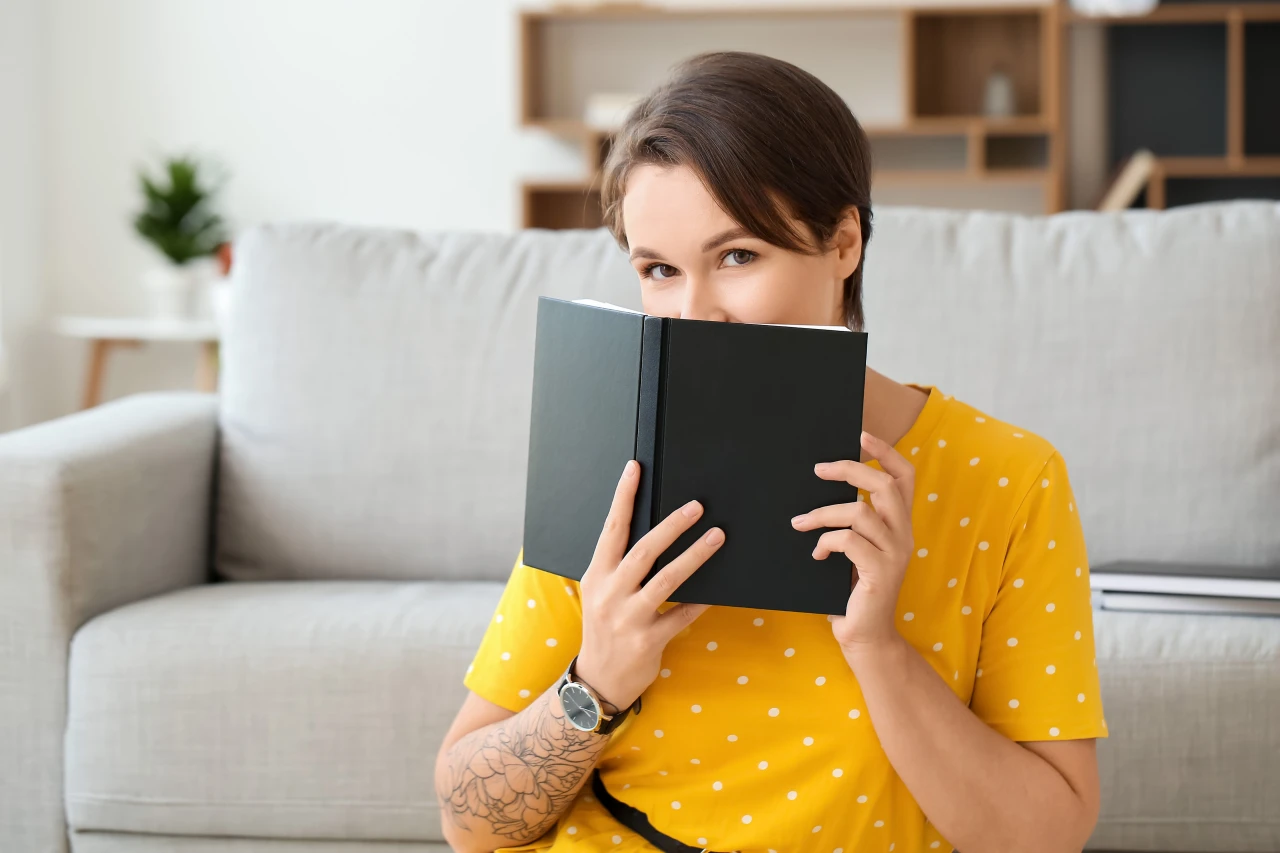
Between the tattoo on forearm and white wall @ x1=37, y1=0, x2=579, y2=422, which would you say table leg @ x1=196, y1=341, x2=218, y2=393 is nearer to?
white wall @ x1=37, y1=0, x2=579, y2=422

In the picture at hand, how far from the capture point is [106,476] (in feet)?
5.02

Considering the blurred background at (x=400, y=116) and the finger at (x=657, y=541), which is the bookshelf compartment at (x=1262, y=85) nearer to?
the blurred background at (x=400, y=116)

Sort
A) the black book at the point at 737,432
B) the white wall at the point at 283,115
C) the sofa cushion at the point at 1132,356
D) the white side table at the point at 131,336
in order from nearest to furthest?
the black book at the point at 737,432, the sofa cushion at the point at 1132,356, the white side table at the point at 131,336, the white wall at the point at 283,115

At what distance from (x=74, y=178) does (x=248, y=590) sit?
3.31 meters

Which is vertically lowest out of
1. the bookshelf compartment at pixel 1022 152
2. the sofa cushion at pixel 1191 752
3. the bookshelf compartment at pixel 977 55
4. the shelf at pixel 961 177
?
the sofa cushion at pixel 1191 752

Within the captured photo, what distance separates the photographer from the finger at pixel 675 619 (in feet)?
2.48

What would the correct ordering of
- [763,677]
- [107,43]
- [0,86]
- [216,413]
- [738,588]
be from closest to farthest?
[738,588], [763,677], [216,413], [0,86], [107,43]

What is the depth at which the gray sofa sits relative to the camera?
1408 mm

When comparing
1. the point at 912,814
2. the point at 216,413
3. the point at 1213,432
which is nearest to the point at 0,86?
the point at 216,413

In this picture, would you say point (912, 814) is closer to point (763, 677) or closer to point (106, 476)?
point (763, 677)

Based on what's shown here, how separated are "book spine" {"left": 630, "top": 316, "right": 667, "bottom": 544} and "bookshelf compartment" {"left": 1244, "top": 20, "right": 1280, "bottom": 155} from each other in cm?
404

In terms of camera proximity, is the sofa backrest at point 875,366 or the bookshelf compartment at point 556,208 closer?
the sofa backrest at point 875,366

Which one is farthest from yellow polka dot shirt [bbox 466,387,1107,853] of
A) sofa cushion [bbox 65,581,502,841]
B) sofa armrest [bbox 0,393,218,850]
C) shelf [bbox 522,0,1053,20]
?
shelf [bbox 522,0,1053,20]

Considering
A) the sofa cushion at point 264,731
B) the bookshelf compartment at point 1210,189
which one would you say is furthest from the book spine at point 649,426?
the bookshelf compartment at point 1210,189
